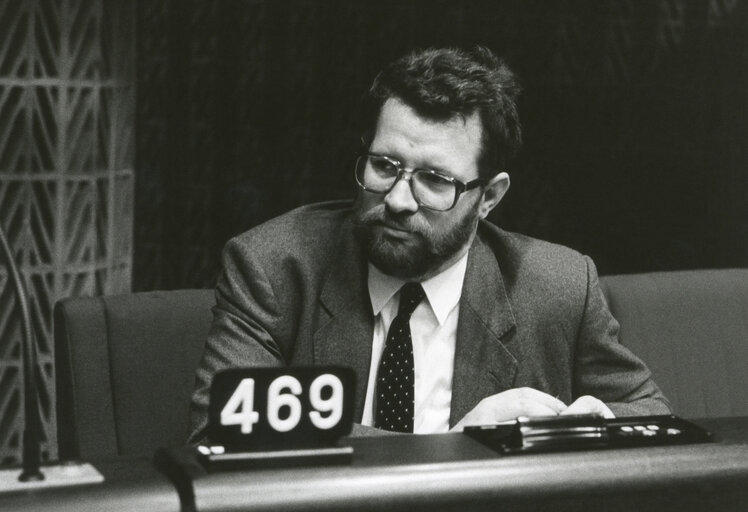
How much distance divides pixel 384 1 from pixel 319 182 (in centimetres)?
52

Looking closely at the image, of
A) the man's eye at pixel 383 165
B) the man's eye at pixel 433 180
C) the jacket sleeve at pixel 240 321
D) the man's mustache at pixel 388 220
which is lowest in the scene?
the jacket sleeve at pixel 240 321

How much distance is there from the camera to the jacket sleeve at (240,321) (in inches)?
68.9

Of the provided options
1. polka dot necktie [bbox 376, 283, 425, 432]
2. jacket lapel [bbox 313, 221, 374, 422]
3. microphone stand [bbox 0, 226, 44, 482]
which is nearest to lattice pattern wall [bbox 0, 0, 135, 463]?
jacket lapel [bbox 313, 221, 374, 422]

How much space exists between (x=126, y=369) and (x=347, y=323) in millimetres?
395

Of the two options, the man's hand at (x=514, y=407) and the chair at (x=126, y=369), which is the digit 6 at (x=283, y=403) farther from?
the chair at (x=126, y=369)

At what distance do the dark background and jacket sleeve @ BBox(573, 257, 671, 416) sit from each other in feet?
3.22

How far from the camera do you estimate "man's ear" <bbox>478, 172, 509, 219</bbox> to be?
1.99m

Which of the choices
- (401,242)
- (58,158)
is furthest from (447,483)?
(58,158)

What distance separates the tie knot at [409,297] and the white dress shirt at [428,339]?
0.04 feet

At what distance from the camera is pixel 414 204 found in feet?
5.91

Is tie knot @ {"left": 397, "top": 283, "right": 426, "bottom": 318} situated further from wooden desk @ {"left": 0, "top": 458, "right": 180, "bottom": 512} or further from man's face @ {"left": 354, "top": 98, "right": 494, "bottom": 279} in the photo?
wooden desk @ {"left": 0, "top": 458, "right": 180, "bottom": 512}

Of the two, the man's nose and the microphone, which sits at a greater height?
the man's nose

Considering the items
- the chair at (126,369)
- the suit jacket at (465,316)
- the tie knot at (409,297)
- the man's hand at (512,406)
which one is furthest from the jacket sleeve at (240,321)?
the man's hand at (512,406)

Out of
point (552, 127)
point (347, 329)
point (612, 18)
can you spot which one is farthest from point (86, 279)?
point (612, 18)
